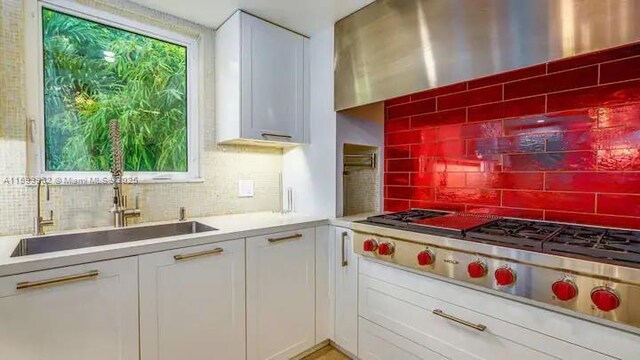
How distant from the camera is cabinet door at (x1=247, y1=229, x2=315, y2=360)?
1595mm

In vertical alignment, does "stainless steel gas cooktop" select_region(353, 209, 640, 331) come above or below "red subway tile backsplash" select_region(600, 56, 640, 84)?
below

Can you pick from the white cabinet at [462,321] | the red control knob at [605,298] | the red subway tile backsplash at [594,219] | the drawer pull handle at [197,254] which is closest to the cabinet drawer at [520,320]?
the white cabinet at [462,321]

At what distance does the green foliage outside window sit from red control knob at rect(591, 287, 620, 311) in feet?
7.01

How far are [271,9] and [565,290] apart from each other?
1.96 meters

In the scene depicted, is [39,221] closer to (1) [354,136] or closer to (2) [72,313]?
(2) [72,313]

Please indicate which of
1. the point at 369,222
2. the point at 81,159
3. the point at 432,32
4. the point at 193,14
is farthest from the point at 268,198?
the point at 432,32

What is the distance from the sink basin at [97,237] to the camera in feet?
4.46

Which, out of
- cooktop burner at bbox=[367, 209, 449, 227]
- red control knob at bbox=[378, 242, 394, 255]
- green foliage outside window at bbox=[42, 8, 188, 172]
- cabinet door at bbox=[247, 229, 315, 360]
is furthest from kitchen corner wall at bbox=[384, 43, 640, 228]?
green foliage outside window at bbox=[42, 8, 188, 172]

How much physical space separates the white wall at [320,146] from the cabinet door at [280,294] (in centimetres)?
31

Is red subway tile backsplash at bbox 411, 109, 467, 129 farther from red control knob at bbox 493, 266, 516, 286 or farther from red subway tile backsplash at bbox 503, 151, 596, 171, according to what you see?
red control knob at bbox 493, 266, 516, 286

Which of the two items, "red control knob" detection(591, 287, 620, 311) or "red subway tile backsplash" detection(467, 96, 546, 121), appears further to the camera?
"red subway tile backsplash" detection(467, 96, 546, 121)

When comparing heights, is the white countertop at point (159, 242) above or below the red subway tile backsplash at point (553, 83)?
below

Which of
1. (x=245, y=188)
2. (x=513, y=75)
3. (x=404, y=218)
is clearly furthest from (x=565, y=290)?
(x=245, y=188)

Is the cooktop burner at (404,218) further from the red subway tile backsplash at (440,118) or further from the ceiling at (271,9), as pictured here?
the ceiling at (271,9)
